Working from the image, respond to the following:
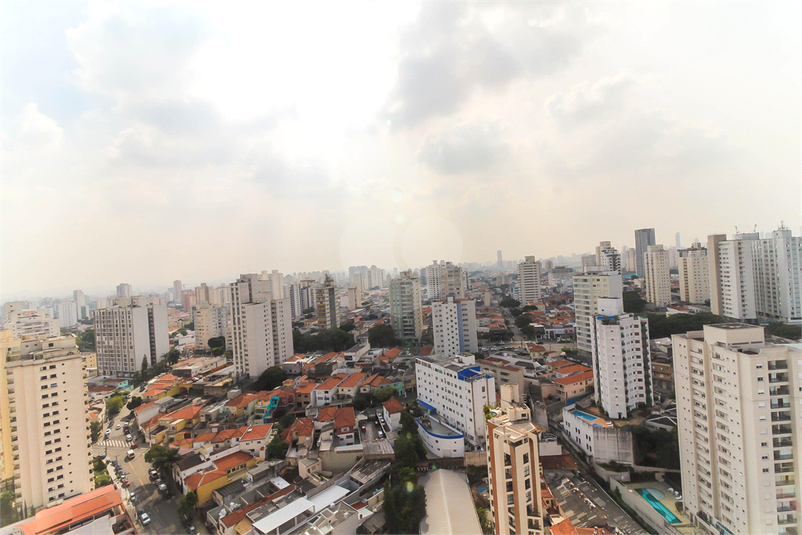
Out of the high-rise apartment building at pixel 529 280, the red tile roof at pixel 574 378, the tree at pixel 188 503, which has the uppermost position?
the high-rise apartment building at pixel 529 280

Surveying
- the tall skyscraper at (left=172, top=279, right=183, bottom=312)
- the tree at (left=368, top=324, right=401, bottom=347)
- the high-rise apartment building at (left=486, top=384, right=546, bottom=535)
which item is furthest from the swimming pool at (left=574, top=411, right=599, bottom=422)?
the tall skyscraper at (left=172, top=279, right=183, bottom=312)

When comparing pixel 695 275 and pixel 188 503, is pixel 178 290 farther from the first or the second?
pixel 695 275

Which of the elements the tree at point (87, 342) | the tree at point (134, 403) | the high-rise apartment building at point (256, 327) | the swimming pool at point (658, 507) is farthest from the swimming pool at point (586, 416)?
the tree at point (87, 342)

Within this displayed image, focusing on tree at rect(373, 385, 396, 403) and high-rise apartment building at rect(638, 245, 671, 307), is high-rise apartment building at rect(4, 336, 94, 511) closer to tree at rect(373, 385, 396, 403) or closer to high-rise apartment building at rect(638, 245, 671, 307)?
tree at rect(373, 385, 396, 403)

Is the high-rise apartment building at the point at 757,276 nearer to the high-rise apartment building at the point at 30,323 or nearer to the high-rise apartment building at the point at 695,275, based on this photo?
the high-rise apartment building at the point at 695,275

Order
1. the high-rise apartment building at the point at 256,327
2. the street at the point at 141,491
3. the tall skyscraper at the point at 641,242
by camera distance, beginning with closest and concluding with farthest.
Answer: the street at the point at 141,491 < the high-rise apartment building at the point at 256,327 < the tall skyscraper at the point at 641,242

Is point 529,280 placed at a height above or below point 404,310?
above

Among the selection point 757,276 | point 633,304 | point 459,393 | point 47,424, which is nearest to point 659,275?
point 633,304
